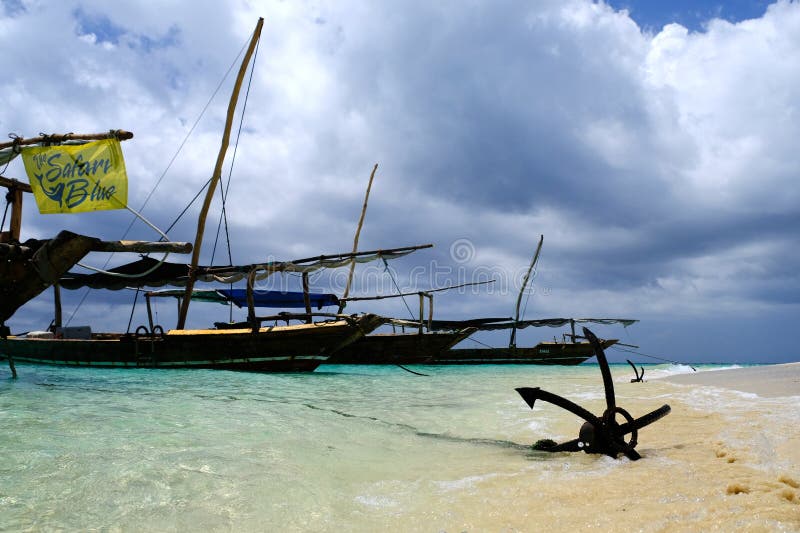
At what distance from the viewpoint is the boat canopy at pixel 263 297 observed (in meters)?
19.8

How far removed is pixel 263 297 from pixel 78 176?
354 inches

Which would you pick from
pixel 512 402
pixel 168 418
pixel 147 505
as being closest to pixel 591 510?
pixel 147 505

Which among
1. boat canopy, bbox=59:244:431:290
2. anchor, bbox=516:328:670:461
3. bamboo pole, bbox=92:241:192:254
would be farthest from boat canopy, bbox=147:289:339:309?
anchor, bbox=516:328:670:461

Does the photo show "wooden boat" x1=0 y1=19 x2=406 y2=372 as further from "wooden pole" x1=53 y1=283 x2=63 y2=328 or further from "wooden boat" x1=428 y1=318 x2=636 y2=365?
"wooden boat" x1=428 y1=318 x2=636 y2=365

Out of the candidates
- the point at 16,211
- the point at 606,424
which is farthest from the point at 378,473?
the point at 16,211

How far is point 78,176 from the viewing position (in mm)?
11844

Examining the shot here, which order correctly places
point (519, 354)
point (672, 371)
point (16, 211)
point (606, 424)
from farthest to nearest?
point (519, 354)
point (672, 371)
point (16, 211)
point (606, 424)

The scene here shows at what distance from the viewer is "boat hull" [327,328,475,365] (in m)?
22.5

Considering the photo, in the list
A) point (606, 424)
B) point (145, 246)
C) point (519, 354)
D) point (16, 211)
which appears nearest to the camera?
point (606, 424)

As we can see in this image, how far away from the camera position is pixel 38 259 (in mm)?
8828

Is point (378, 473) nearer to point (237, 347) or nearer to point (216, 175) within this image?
point (237, 347)

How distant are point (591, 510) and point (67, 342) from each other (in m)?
18.4

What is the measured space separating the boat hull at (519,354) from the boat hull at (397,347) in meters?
6.79

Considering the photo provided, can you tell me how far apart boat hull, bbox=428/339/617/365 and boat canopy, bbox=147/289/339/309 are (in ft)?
39.3
